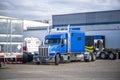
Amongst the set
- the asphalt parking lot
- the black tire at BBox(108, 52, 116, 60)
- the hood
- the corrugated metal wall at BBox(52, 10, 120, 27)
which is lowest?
the asphalt parking lot

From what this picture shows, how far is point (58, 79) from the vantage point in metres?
15.1

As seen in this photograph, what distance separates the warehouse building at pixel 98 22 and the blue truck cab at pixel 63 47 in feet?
47.4

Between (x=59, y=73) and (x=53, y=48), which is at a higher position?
(x=53, y=48)

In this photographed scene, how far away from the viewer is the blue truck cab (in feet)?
88.2

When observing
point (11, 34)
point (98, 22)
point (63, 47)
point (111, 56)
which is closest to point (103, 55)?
point (111, 56)

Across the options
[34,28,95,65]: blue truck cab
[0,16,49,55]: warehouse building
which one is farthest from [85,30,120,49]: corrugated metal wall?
[0,16,49,55]: warehouse building

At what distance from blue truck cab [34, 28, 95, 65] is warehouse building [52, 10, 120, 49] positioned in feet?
47.4

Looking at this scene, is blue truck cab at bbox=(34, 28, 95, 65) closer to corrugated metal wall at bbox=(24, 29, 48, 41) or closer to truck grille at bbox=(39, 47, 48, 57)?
truck grille at bbox=(39, 47, 48, 57)

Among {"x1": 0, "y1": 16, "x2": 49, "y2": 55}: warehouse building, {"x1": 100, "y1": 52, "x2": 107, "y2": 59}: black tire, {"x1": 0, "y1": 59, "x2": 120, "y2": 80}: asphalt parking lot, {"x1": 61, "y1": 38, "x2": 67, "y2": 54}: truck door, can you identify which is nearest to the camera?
{"x1": 0, "y1": 59, "x2": 120, "y2": 80}: asphalt parking lot

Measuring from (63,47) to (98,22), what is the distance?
78.8 ft

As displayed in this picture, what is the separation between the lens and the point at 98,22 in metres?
51.3

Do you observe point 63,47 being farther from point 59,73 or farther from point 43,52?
point 59,73

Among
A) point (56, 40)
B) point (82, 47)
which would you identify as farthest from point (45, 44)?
point (82, 47)

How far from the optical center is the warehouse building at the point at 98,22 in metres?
45.5
